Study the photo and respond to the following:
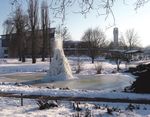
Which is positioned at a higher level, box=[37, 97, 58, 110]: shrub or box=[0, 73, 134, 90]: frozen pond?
box=[37, 97, 58, 110]: shrub

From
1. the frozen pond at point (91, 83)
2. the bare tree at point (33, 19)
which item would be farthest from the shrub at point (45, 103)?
the bare tree at point (33, 19)

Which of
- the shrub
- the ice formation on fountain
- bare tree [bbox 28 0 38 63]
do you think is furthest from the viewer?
bare tree [bbox 28 0 38 63]

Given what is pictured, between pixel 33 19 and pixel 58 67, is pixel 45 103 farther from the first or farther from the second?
pixel 33 19

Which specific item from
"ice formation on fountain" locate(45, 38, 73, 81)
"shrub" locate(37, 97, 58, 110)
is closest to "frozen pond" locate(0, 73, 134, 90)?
"ice formation on fountain" locate(45, 38, 73, 81)

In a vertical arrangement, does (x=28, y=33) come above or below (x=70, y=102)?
above

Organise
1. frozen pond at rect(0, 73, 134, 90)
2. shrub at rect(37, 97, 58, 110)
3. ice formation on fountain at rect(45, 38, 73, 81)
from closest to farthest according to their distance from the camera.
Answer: shrub at rect(37, 97, 58, 110)
frozen pond at rect(0, 73, 134, 90)
ice formation on fountain at rect(45, 38, 73, 81)

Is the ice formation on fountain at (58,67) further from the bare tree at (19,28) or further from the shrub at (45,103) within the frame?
the bare tree at (19,28)

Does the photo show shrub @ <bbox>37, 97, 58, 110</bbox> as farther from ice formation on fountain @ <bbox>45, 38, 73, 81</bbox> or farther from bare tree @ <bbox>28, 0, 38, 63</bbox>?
bare tree @ <bbox>28, 0, 38, 63</bbox>

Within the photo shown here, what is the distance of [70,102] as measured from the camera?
13.3 metres

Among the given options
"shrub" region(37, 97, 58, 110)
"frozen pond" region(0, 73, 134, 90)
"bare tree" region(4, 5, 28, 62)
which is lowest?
"frozen pond" region(0, 73, 134, 90)

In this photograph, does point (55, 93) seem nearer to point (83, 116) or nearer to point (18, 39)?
point (83, 116)

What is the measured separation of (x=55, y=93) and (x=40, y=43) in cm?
5987

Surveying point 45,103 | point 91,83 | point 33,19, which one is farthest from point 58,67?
point 33,19

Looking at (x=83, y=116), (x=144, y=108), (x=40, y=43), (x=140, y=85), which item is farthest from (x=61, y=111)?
(x=40, y=43)
